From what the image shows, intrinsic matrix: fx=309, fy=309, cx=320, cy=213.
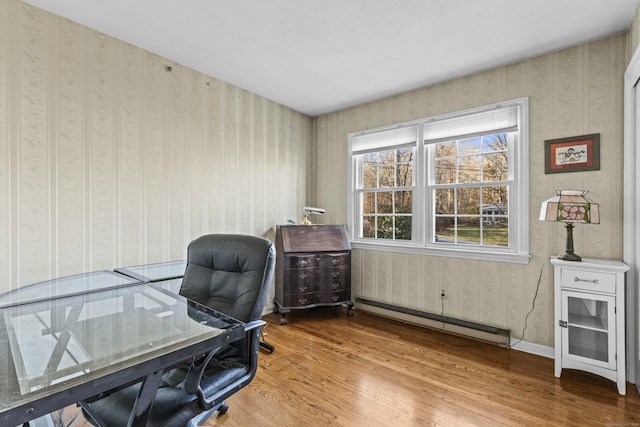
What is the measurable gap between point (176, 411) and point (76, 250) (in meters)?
1.75

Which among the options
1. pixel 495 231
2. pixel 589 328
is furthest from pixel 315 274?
pixel 589 328

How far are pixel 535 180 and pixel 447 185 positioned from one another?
2.58 ft

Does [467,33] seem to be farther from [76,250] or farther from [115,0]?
[76,250]

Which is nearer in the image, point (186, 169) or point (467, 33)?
point (467, 33)

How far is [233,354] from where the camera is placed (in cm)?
155

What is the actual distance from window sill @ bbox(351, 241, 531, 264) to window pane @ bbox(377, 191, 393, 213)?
418mm

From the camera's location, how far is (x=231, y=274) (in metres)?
1.75

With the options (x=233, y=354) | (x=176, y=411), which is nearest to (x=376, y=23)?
(x=233, y=354)

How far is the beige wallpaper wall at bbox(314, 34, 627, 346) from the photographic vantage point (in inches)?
95.8

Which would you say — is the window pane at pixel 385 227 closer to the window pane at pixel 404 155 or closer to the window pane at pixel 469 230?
the window pane at pixel 404 155

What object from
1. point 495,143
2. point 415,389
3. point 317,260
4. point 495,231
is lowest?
point 415,389

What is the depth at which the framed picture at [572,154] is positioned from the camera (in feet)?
8.14

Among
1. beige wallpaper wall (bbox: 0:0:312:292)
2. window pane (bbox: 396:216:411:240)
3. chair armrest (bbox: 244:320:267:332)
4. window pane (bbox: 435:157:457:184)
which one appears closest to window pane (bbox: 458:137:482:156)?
window pane (bbox: 435:157:457:184)

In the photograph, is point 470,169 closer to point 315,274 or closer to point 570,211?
point 570,211
